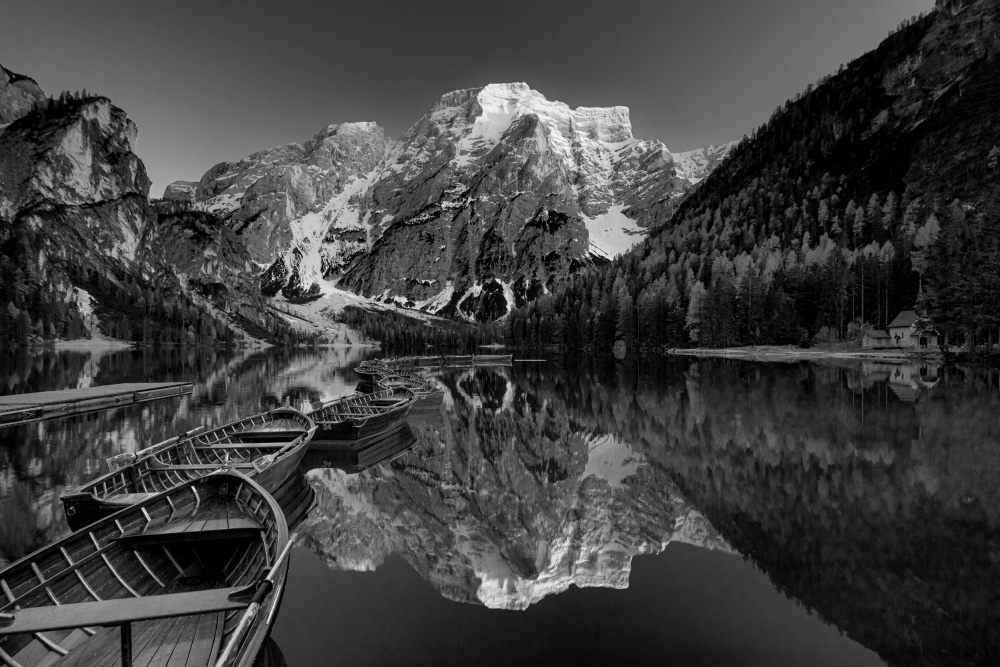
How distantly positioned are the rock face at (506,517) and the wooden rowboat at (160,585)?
3662 mm

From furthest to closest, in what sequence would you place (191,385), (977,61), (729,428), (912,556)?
(977,61)
(191,385)
(729,428)
(912,556)

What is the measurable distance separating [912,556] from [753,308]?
10626cm

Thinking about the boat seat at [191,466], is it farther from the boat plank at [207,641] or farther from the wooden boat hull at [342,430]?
the boat plank at [207,641]

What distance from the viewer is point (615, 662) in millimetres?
8789

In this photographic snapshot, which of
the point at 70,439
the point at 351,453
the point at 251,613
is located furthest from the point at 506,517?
the point at 70,439

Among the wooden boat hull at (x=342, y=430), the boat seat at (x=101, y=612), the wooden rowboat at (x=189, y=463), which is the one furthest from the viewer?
the wooden boat hull at (x=342, y=430)

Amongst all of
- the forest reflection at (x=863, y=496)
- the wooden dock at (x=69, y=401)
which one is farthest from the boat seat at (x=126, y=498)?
the wooden dock at (x=69, y=401)

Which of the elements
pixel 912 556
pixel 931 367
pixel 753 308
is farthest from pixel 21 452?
pixel 753 308

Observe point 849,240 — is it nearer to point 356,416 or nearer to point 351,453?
point 356,416

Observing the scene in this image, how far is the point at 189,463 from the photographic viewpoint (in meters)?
17.3

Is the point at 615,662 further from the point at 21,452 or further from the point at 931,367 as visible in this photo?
the point at 931,367

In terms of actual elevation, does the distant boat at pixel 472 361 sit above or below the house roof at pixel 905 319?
below

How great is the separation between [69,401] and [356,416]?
969 inches

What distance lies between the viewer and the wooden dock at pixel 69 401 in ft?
105
